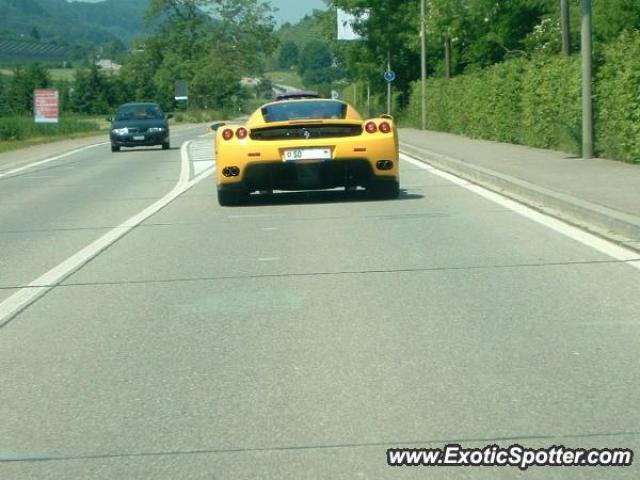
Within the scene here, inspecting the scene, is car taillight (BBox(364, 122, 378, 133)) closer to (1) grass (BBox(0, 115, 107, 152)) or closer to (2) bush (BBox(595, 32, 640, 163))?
(2) bush (BBox(595, 32, 640, 163))

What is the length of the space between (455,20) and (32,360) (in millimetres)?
38071

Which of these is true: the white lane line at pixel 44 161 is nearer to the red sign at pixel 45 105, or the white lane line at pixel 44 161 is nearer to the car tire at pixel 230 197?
the car tire at pixel 230 197

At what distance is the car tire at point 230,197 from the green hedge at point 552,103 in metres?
6.33

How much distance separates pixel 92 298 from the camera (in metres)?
9.27

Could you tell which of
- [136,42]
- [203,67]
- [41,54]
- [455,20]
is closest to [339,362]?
[455,20]

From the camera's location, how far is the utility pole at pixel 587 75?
21531 mm

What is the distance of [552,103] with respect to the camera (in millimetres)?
26594

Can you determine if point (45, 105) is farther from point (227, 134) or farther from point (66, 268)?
point (66, 268)

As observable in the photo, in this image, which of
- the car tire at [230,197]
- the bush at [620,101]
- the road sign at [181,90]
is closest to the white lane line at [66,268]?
the car tire at [230,197]

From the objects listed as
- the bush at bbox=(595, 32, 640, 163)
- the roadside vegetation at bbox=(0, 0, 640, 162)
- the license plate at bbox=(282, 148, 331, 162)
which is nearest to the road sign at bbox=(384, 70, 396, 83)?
the roadside vegetation at bbox=(0, 0, 640, 162)

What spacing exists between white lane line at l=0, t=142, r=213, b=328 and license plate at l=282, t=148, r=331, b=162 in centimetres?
185

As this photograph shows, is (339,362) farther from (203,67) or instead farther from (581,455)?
(203,67)

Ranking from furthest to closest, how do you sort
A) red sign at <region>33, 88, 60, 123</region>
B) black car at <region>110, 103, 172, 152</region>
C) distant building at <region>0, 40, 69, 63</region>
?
distant building at <region>0, 40, 69, 63</region> → red sign at <region>33, 88, 60, 123</region> → black car at <region>110, 103, 172, 152</region>

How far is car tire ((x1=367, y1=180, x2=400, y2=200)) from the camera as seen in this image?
17.2m
